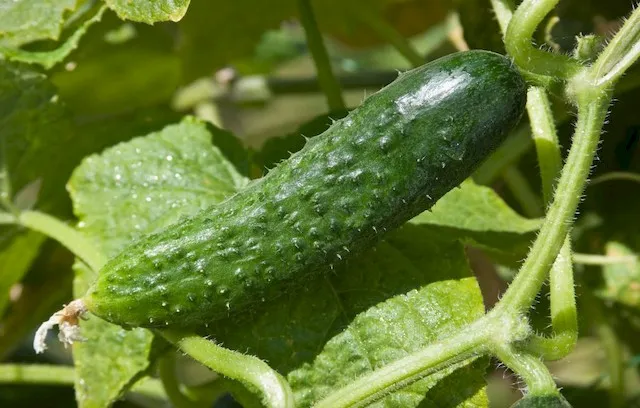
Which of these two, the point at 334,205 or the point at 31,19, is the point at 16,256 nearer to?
the point at 31,19

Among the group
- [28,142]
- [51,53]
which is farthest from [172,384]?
[51,53]

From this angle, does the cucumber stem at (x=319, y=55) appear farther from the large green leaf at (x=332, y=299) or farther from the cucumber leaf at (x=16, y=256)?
the cucumber leaf at (x=16, y=256)

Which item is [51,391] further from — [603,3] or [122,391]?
[603,3]

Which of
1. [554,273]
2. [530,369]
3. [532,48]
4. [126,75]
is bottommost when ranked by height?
[530,369]

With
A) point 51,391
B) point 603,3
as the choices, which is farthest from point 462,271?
point 51,391

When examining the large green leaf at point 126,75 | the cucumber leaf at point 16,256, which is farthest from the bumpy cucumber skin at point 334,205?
the large green leaf at point 126,75

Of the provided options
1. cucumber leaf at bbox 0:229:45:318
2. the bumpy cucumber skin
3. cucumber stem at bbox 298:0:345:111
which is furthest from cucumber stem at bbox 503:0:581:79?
cucumber leaf at bbox 0:229:45:318

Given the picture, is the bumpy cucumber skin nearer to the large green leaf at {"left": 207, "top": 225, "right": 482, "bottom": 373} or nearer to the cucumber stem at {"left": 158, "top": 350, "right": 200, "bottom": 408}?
the large green leaf at {"left": 207, "top": 225, "right": 482, "bottom": 373}

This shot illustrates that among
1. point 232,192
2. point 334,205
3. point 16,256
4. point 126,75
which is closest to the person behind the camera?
point 334,205
